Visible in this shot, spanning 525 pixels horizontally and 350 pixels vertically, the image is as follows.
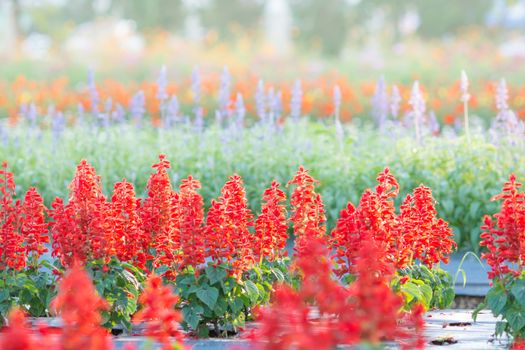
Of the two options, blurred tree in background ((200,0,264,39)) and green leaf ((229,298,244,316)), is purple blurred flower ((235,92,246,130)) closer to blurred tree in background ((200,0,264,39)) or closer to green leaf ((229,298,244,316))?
green leaf ((229,298,244,316))

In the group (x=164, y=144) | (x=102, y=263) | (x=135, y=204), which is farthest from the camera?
(x=164, y=144)

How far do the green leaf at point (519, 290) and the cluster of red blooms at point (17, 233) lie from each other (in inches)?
102

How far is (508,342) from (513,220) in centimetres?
66

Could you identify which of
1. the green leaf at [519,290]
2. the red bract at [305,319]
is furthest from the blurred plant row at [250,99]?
the red bract at [305,319]

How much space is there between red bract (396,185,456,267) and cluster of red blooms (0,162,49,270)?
2028mm

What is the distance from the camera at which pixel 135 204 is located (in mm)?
5969

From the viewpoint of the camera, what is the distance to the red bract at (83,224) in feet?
17.8

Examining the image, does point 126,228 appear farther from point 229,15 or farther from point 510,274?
point 229,15

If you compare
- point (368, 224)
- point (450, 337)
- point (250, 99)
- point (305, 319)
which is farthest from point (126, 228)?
point (250, 99)

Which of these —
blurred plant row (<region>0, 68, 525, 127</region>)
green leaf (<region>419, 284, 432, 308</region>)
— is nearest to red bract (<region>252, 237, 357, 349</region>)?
green leaf (<region>419, 284, 432, 308</region>)

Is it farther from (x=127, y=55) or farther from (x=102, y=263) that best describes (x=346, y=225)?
(x=127, y=55)

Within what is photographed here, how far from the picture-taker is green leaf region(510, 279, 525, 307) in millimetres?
4980

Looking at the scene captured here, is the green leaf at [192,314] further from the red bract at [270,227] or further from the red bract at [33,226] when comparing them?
the red bract at [33,226]

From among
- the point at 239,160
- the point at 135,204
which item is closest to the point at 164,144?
the point at 239,160
